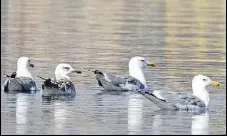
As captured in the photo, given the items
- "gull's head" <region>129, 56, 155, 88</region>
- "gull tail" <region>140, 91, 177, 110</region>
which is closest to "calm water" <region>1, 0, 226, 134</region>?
"gull tail" <region>140, 91, 177, 110</region>

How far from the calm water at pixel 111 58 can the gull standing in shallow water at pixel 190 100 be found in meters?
0.20

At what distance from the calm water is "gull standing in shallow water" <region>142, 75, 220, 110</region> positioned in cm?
20

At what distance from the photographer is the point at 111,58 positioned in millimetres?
32531

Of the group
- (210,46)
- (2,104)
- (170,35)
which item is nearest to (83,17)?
(170,35)

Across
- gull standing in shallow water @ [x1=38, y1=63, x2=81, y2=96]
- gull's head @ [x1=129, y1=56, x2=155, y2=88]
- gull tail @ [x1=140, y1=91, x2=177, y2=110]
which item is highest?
gull's head @ [x1=129, y1=56, x2=155, y2=88]

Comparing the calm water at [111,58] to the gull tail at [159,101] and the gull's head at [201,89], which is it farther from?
the gull's head at [201,89]

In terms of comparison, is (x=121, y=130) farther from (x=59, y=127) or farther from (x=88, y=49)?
(x=88, y=49)

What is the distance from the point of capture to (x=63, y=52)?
34875mm

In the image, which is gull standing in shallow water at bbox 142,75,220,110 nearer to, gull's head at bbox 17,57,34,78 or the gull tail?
the gull tail

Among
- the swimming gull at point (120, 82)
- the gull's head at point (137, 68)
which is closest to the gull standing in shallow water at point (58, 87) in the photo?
the swimming gull at point (120, 82)

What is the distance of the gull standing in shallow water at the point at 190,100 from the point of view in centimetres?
2220

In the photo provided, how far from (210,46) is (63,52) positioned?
232 inches

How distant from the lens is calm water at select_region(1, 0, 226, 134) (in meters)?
20.0

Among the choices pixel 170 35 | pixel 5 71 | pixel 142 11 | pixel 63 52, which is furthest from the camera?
pixel 142 11
